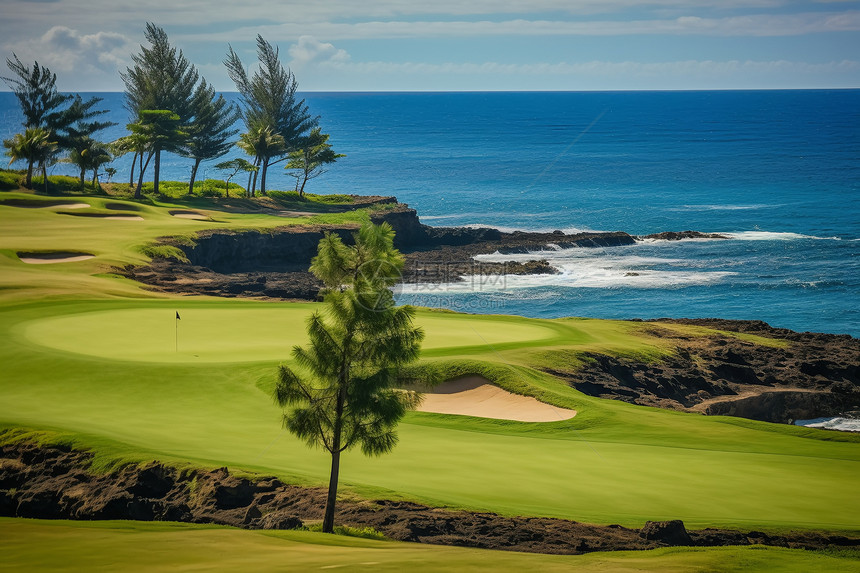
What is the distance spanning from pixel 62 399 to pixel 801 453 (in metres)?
16.6

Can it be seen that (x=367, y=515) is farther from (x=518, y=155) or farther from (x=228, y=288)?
(x=518, y=155)

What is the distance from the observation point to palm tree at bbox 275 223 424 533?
13789 millimetres

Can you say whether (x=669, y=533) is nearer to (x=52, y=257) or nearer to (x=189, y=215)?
(x=52, y=257)

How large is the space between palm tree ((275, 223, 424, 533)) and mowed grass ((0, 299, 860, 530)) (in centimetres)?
164

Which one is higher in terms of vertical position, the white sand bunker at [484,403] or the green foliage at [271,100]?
the green foliage at [271,100]

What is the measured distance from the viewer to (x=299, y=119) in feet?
273

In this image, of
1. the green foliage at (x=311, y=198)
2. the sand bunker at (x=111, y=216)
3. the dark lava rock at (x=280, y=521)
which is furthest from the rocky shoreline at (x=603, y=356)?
the dark lava rock at (x=280, y=521)

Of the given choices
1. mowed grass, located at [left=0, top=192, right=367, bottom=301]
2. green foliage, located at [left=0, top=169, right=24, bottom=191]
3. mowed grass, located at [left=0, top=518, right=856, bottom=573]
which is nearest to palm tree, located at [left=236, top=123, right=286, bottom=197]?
mowed grass, located at [left=0, top=192, right=367, bottom=301]

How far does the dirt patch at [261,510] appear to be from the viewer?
43.5 feet

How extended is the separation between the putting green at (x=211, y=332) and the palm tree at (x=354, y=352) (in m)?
8.29

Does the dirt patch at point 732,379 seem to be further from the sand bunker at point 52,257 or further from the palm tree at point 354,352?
the sand bunker at point 52,257

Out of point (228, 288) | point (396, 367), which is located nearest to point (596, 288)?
point (228, 288)

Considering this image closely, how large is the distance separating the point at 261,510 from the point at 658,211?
8705 centimetres

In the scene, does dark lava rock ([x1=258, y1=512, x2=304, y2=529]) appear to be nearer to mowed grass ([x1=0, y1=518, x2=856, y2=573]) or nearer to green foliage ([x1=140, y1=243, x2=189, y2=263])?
mowed grass ([x1=0, y1=518, x2=856, y2=573])
